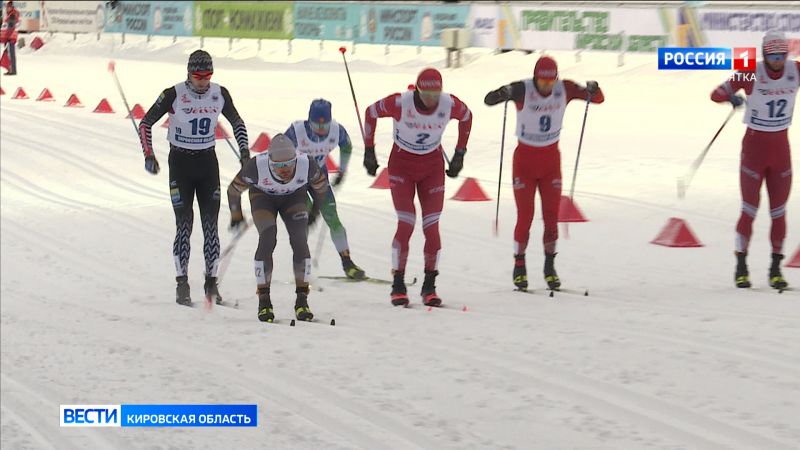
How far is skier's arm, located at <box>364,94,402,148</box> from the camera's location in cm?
1025

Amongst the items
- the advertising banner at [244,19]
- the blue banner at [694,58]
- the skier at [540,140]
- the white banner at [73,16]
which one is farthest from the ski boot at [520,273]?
the white banner at [73,16]

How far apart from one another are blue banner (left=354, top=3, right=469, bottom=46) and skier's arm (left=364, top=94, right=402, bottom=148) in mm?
21856

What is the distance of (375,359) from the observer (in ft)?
30.0

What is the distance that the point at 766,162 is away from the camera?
35.5ft

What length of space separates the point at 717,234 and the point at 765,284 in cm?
291

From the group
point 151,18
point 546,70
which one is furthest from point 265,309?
point 151,18

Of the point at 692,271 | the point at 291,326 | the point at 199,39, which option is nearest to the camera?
the point at 291,326

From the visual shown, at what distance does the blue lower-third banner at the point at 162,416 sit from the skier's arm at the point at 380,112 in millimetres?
2776

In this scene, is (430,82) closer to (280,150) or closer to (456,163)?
(456,163)

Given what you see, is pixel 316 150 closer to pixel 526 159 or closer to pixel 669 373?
pixel 526 159

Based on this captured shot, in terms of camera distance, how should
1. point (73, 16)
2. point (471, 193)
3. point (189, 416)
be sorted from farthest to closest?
point (73, 16)
point (471, 193)
point (189, 416)

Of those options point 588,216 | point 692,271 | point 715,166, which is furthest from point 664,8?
point 692,271

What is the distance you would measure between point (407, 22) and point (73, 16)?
1686 centimetres

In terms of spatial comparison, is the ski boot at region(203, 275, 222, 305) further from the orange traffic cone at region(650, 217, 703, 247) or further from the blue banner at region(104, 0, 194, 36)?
the blue banner at region(104, 0, 194, 36)
